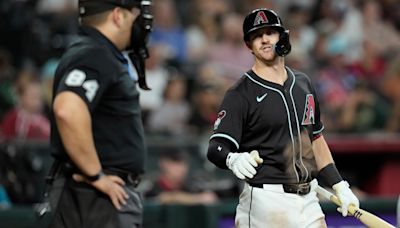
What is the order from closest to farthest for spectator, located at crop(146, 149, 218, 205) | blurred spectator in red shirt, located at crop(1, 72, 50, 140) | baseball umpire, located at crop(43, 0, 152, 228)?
1. baseball umpire, located at crop(43, 0, 152, 228)
2. spectator, located at crop(146, 149, 218, 205)
3. blurred spectator in red shirt, located at crop(1, 72, 50, 140)

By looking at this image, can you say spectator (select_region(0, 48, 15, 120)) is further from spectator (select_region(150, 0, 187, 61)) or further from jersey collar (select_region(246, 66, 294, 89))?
jersey collar (select_region(246, 66, 294, 89))

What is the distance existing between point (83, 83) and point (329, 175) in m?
1.51

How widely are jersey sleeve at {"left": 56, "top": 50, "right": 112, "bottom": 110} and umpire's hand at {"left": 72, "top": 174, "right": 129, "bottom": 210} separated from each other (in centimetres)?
41

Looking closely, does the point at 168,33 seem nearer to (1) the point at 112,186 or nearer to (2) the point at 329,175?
(2) the point at 329,175

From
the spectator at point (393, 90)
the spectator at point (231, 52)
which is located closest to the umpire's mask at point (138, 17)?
the spectator at point (393, 90)

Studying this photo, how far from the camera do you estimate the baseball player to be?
5.64 m

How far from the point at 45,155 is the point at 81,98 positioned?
4692 millimetres

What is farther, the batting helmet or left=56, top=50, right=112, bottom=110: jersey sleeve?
the batting helmet

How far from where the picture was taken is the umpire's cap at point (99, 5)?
5832 mm

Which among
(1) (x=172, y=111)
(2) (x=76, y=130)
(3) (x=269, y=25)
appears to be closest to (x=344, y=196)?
(3) (x=269, y=25)

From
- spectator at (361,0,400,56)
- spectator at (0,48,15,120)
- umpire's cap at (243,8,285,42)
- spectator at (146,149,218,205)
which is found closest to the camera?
umpire's cap at (243,8,285,42)

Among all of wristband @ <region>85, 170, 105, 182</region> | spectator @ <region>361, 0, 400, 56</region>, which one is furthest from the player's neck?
spectator @ <region>361, 0, 400, 56</region>

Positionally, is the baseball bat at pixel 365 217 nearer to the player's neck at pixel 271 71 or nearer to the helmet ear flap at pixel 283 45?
the player's neck at pixel 271 71

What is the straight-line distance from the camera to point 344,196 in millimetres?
5750
